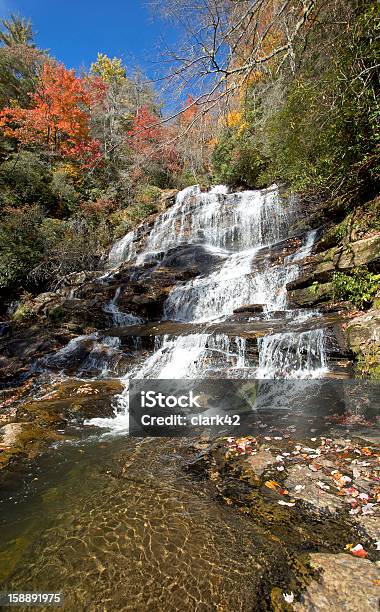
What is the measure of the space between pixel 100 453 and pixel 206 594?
2.69m

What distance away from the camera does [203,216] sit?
16766mm

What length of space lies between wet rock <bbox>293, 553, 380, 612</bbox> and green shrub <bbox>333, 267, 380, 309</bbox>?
229 inches

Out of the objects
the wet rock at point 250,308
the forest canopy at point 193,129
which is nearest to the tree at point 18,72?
the forest canopy at point 193,129

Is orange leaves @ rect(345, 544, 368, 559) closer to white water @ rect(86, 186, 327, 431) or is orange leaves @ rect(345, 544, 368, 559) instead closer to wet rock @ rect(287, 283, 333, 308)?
white water @ rect(86, 186, 327, 431)

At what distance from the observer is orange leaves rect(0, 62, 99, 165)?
21.1 meters

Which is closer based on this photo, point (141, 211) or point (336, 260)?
point (336, 260)

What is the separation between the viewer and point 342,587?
1.99 meters

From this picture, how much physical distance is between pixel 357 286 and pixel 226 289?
14.3ft

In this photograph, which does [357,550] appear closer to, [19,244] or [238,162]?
[19,244]

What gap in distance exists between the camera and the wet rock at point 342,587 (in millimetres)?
1878

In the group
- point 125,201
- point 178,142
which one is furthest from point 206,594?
point 125,201

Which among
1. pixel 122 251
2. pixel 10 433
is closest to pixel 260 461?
pixel 10 433

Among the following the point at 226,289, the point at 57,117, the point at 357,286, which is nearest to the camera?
the point at 357,286

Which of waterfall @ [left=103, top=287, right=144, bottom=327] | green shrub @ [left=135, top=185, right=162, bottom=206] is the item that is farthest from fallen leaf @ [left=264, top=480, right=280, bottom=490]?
green shrub @ [left=135, top=185, right=162, bottom=206]
